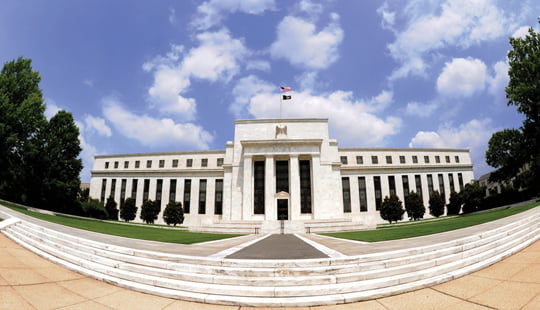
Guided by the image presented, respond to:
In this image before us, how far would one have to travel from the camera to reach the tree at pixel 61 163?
3272 cm

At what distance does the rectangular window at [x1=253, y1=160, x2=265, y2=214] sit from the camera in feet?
130

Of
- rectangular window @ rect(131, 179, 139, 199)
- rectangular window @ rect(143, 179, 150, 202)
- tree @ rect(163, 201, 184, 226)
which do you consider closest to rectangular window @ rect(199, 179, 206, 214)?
tree @ rect(163, 201, 184, 226)

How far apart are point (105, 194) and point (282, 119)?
44.0 metres

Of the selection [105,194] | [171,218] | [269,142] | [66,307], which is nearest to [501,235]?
[66,307]

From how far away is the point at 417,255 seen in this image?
6.51 m

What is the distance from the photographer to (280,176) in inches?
1629

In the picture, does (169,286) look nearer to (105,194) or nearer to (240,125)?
(240,125)

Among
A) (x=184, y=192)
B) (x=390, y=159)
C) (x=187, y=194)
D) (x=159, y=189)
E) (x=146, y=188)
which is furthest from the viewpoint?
(x=390, y=159)

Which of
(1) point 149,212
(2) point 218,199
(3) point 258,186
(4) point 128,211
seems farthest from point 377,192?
(4) point 128,211

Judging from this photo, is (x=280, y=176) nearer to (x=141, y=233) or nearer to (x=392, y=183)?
(x=392, y=183)

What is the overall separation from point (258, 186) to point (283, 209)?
593 centimetres

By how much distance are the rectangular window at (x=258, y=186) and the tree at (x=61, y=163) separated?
2706 cm

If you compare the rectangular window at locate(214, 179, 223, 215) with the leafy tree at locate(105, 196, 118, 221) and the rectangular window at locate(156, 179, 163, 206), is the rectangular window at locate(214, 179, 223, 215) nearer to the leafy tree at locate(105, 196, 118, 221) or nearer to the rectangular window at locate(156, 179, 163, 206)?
the rectangular window at locate(156, 179, 163, 206)

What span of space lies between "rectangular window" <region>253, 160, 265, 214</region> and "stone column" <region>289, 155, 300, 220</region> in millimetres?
5207
